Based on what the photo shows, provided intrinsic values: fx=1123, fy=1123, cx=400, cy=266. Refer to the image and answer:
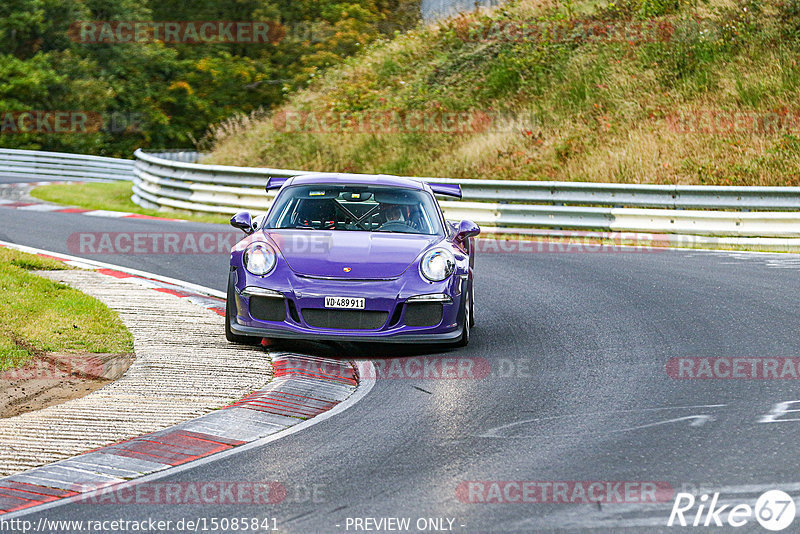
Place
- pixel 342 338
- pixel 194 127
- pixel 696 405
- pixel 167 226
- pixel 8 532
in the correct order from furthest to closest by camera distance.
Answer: pixel 194 127, pixel 167 226, pixel 342 338, pixel 696 405, pixel 8 532

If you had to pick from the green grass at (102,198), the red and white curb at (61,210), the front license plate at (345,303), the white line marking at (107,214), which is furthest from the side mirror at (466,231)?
the white line marking at (107,214)

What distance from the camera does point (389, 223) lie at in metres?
9.98

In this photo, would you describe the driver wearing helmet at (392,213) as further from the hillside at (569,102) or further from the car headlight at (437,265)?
the hillside at (569,102)

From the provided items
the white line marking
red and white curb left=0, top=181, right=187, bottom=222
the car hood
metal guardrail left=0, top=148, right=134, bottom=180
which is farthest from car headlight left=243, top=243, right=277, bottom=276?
metal guardrail left=0, top=148, right=134, bottom=180

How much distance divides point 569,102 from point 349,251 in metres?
18.5

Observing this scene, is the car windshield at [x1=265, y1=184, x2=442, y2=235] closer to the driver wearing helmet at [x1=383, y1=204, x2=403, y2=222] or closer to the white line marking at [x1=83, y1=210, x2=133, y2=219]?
the driver wearing helmet at [x1=383, y1=204, x2=403, y2=222]

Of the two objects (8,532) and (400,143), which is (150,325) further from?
(400,143)

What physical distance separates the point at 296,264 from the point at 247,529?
4188mm

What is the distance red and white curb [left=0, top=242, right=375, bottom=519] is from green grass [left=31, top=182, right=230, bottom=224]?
1317 centimetres

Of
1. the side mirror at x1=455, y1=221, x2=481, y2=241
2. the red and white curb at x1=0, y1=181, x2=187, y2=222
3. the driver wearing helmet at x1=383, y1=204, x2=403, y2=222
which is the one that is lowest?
the side mirror at x1=455, y1=221, x2=481, y2=241

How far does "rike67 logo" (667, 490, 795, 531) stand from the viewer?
499 centimetres

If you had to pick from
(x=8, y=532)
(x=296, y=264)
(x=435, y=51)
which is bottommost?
(x=8, y=532)

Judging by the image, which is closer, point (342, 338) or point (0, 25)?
point (342, 338)

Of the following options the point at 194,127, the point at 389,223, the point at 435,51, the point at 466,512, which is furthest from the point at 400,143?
the point at 194,127
